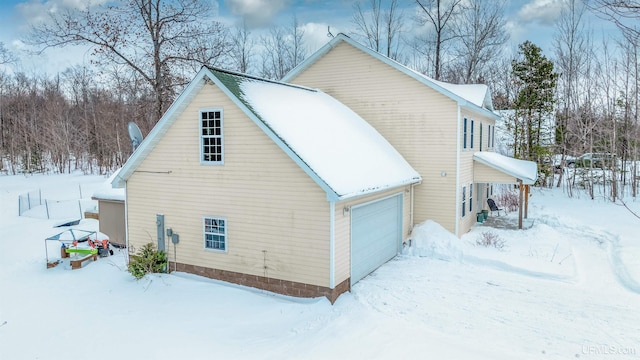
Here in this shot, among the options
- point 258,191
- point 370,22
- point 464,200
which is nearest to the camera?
point 258,191

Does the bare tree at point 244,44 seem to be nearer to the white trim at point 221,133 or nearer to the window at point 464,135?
the window at point 464,135

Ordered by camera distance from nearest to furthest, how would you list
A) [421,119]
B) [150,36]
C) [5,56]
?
[421,119] → [150,36] → [5,56]

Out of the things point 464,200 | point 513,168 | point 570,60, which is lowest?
point 464,200

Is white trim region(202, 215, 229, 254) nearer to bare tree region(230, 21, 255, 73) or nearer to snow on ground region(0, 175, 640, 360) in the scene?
snow on ground region(0, 175, 640, 360)

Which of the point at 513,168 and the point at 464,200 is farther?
the point at 513,168

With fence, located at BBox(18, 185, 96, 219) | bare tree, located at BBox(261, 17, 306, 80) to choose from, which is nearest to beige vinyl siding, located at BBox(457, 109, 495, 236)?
fence, located at BBox(18, 185, 96, 219)

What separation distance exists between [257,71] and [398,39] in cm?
1437

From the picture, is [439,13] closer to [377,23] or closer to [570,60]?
[377,23]

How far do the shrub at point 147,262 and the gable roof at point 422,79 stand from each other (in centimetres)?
894

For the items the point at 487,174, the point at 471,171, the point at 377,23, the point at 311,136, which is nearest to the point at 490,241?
the point at 471,171

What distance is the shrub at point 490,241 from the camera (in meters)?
14.9

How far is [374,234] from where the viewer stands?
12.7 meters

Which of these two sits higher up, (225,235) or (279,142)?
(279,142)

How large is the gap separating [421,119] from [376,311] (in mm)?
8406
